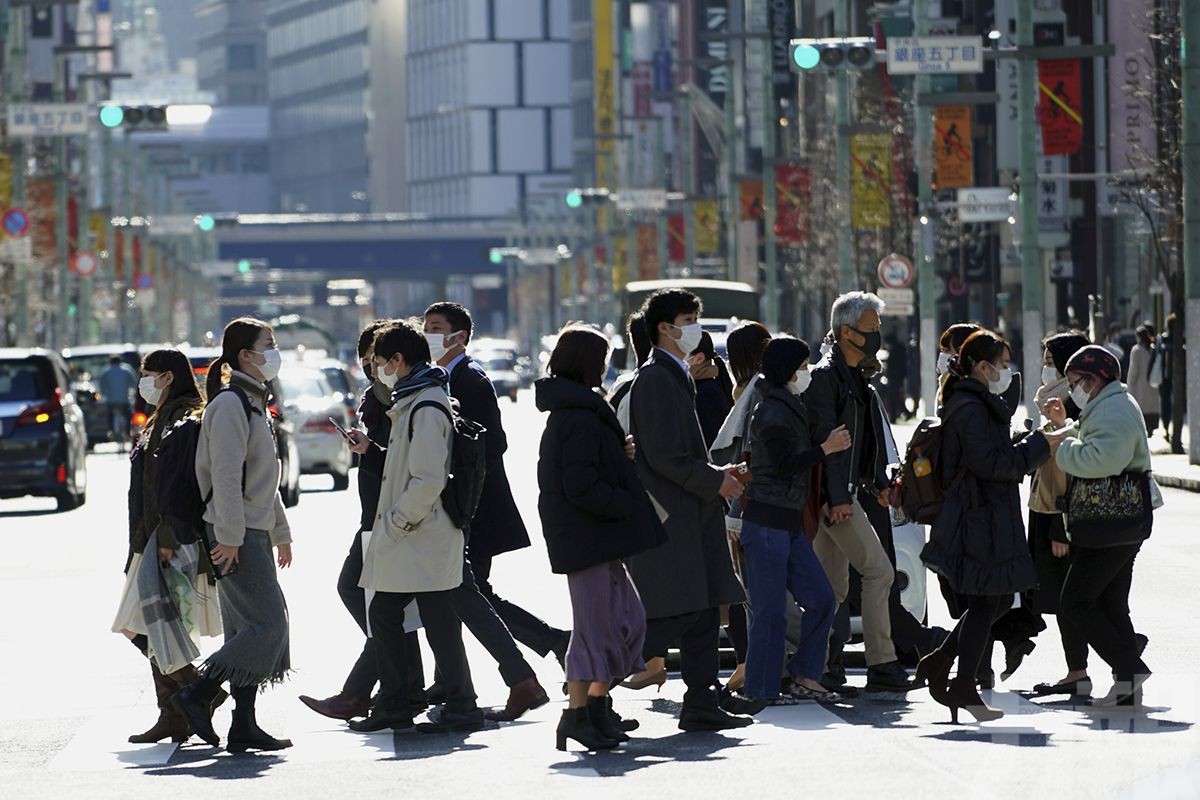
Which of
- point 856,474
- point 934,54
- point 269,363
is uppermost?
point 934,54

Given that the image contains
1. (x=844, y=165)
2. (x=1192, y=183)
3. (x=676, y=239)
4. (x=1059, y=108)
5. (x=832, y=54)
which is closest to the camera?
(x=1192, y=183)

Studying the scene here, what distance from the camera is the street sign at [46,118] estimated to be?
4950cm

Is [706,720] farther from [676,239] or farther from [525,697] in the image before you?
[676,239]

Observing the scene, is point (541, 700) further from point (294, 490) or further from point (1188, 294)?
point (1188, 294)

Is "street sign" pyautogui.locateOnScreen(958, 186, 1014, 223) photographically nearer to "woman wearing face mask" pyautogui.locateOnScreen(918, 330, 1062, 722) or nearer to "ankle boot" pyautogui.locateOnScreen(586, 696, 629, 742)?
"woman wearing face mask" pyautogui.locateOnScreen(918, 330, 1062, 722)

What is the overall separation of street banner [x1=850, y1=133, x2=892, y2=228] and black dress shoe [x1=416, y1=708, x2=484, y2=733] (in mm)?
39031

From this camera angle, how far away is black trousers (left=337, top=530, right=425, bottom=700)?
39.1 ft

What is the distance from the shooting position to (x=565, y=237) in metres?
179

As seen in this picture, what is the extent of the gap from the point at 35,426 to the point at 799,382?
59.9 ft

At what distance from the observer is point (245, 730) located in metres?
11.4

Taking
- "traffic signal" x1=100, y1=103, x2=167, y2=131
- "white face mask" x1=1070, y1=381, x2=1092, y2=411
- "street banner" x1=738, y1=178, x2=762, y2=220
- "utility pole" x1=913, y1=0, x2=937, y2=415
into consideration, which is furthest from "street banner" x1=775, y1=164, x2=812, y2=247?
"white face mask" x1=1070, y1=381, x2=1092, y2=411

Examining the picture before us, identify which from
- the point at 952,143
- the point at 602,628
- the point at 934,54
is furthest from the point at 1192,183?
the point at 602,628

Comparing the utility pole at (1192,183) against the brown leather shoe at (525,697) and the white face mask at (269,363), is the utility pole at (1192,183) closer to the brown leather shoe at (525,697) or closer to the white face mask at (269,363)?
the brown leather shoe at (525,697)

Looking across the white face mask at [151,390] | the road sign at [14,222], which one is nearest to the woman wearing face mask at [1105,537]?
the white face mask at [151,390]
